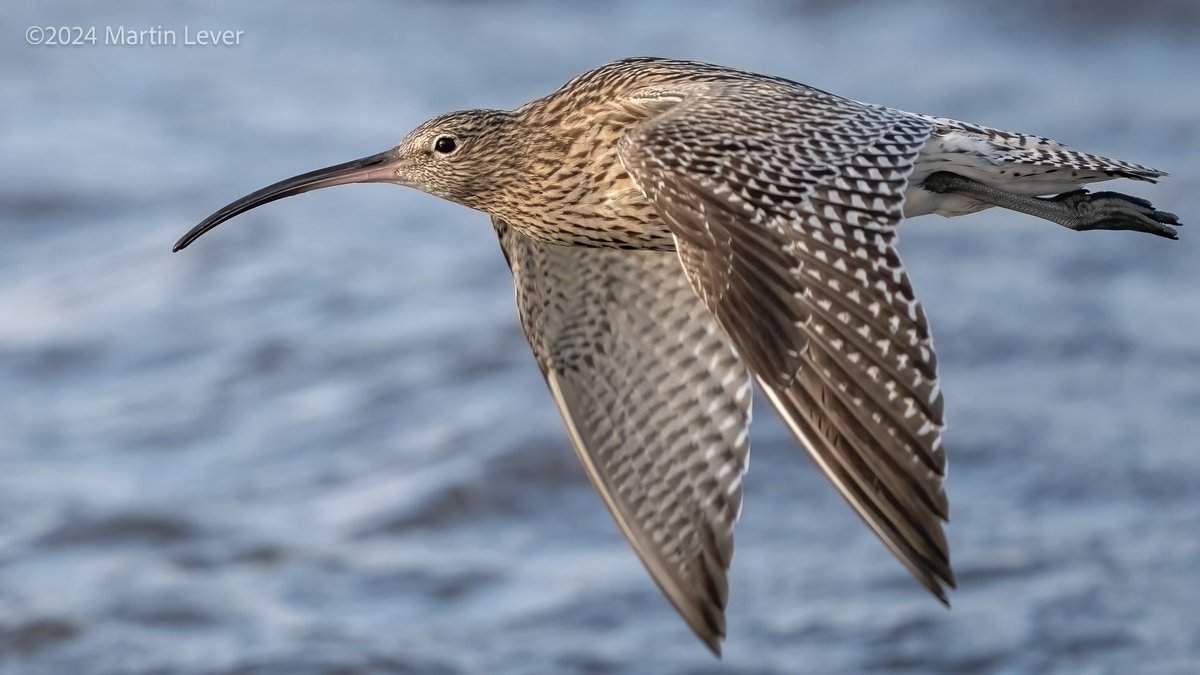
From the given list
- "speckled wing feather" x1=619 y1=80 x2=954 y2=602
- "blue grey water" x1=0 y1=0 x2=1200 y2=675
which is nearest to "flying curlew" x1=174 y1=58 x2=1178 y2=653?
Answer: "speckled wing feather" x1=619 y1=80 x2=954 y2=602

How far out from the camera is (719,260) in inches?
284

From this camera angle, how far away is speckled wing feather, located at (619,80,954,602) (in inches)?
263

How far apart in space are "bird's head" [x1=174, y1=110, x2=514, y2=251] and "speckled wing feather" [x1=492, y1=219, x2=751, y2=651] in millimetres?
332

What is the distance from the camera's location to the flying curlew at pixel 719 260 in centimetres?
685

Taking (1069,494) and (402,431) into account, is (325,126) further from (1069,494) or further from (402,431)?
(1069,494)

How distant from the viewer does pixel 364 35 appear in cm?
1812

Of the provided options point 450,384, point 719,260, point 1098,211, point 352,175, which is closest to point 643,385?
point 352,175

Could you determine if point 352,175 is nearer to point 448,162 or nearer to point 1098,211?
point 448,162

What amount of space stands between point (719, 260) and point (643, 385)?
170 centimetres

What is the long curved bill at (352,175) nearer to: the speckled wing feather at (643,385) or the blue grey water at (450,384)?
the speckled wing feather at (643,385)

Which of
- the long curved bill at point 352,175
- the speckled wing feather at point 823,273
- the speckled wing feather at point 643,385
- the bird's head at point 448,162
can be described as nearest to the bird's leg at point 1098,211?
the speckled wing feather at point 823,273

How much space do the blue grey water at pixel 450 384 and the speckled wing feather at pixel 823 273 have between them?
153 inches

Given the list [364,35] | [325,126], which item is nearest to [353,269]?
[325,126]

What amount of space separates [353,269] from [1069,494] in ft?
16.7
